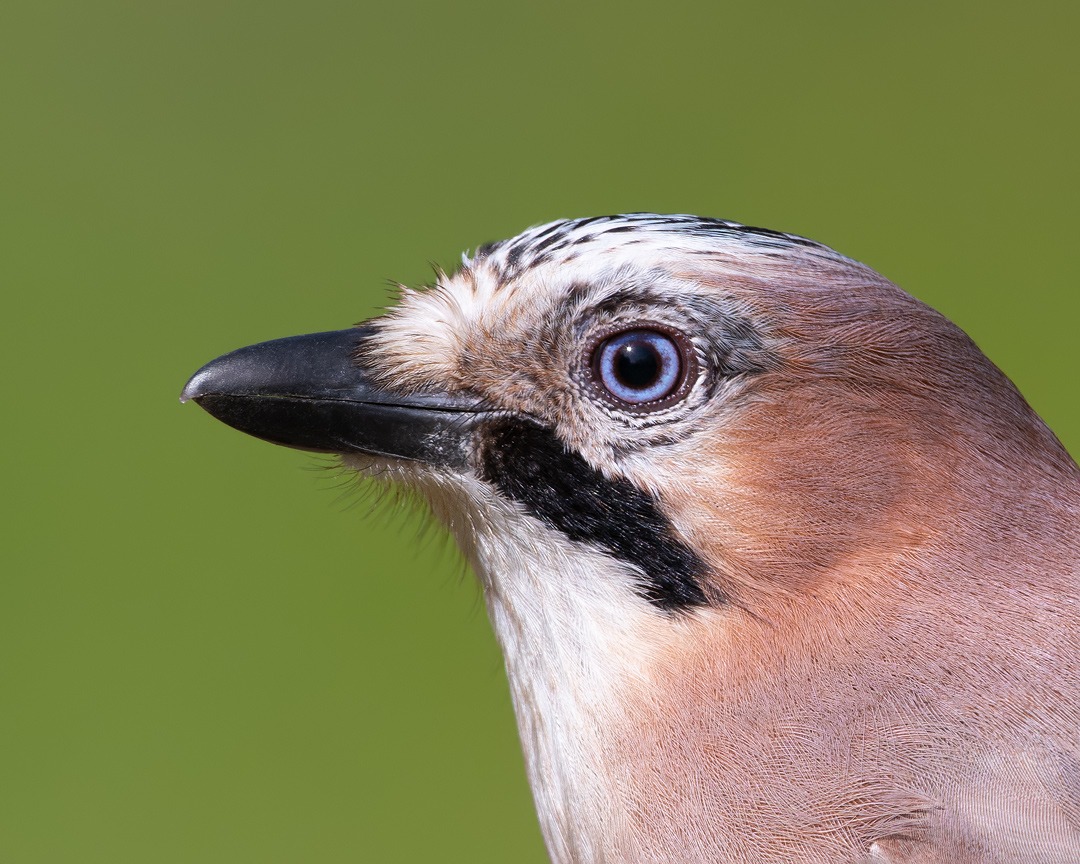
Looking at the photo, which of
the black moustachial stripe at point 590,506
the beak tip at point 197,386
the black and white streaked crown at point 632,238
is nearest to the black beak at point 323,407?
the beak tip at point 197,386

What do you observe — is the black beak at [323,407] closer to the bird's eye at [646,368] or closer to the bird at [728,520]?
the bird at [728,520]

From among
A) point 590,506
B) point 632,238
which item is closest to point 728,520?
point 590,506

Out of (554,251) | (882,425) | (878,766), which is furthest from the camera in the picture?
(554,251)

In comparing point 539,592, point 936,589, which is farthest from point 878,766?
point 539,592

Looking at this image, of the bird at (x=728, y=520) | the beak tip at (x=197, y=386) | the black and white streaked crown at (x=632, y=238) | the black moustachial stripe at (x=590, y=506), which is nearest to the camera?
the bird at (x=728, y=520)

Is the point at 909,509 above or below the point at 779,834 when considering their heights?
above

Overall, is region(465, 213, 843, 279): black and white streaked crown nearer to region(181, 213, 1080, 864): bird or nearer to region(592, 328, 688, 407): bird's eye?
region(181, 213, 1080, 864): bird

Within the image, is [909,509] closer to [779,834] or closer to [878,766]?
[878,766]

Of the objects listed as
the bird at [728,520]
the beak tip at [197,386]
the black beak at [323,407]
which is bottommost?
the bird at [728,520]
